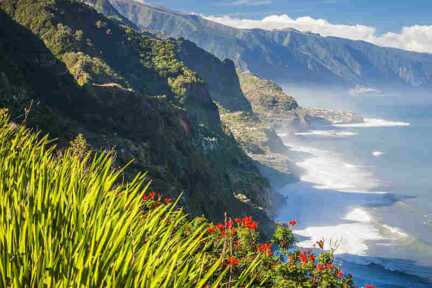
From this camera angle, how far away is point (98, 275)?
2.87 meters

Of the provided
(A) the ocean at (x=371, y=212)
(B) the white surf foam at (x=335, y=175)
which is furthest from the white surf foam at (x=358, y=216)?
(B) the white surf foam at (x=335, y=175)

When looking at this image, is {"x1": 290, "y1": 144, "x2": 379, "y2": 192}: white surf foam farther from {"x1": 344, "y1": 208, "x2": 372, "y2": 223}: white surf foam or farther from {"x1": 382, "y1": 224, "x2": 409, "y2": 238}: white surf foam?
{"x1": 382, "y1": 224, "x2": 409, "y2": 238}: white surf foam

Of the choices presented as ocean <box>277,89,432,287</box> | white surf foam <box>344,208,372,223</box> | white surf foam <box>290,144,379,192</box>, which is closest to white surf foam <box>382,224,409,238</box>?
ocean <box>277,89,432,287</box>

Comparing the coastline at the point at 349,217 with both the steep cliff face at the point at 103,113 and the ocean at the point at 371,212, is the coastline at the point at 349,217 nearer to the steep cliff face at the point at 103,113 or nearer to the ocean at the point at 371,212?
the ocean at the point at 371,212

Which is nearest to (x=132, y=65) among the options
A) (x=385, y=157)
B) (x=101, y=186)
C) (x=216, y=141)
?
(x=216, y=141)

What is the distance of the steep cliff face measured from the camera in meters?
49.4

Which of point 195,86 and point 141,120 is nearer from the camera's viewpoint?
point 141,120

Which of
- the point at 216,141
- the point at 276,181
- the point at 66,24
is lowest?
the point at 276,181

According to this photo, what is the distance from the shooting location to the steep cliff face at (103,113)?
4938 cm

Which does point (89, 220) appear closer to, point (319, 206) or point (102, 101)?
point (102, 101)

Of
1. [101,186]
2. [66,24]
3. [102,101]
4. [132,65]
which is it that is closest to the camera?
[101,186]

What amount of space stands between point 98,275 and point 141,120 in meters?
59.3

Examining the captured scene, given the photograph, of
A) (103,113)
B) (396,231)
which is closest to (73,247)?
(103,113)

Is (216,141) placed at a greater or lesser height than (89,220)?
lesser
